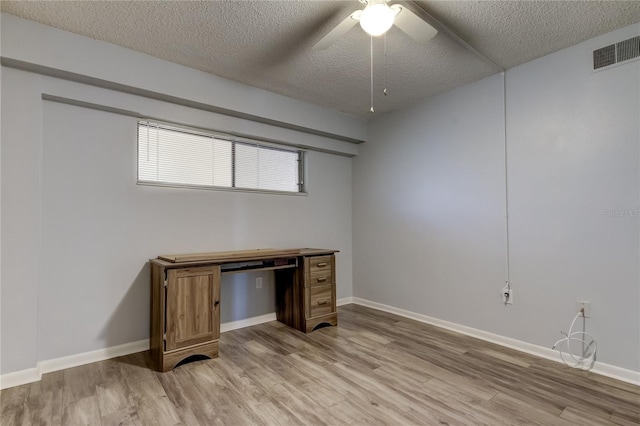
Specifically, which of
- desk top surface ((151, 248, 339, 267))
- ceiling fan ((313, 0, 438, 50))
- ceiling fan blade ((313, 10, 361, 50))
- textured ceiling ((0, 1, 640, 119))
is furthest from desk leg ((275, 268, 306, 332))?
ceiling fan ((313, 0, 438, 50))

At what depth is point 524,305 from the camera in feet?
9.20

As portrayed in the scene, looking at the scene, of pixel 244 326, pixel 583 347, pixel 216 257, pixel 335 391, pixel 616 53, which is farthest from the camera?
pixel 244 326

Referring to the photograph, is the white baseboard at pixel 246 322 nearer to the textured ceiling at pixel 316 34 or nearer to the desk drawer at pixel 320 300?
the desk drawer at pixel 320 300

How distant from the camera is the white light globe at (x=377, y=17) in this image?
1.69m

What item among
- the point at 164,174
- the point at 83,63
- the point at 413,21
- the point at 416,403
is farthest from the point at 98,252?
the point at 413,21

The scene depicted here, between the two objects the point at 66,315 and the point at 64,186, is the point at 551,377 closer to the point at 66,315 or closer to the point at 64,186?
the point at 66,315

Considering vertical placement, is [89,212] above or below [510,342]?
above

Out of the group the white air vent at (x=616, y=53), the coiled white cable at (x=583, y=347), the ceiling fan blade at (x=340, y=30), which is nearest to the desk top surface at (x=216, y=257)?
the ceiling fan blade at (x=340, y=30)

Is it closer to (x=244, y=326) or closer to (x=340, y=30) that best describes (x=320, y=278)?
(x=244, y=326)

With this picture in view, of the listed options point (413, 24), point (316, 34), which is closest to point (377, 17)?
point (413, 24)

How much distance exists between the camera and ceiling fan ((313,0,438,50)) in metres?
1.71

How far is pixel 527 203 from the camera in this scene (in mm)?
2791

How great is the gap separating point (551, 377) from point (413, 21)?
2.71 meters

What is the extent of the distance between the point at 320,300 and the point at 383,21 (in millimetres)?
2650
